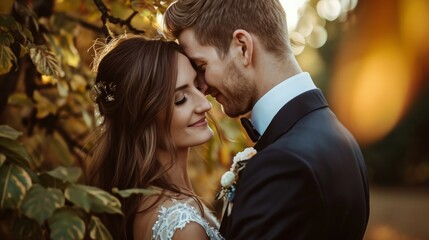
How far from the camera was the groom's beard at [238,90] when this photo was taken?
3.05 meters

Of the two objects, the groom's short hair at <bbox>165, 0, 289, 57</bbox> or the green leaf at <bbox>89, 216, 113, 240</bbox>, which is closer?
the green leaf at <bbox>89, 216, 113, 240</bbox>

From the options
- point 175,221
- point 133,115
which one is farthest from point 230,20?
point 175,221

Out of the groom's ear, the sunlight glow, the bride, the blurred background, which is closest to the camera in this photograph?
the groom's ear

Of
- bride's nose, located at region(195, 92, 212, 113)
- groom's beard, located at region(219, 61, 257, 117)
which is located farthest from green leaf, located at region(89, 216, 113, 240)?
bride's nose, located at region(195, 92, 212, 113)

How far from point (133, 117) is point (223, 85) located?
1.82ft

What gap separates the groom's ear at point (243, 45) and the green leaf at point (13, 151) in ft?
4.66

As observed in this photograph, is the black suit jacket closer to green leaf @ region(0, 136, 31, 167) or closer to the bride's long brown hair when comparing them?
the bride's long brown hair

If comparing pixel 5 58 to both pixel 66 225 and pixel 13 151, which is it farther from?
pixel 66 225

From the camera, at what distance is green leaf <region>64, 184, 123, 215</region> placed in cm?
173

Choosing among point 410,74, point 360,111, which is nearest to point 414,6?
point 410,74

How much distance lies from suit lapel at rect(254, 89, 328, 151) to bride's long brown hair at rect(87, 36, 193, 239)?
69 cm

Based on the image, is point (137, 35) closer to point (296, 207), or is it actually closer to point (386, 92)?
point (296, 207)

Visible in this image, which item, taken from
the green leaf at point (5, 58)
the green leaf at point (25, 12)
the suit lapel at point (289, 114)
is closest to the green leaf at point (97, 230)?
the green leaf at point (5, 58)

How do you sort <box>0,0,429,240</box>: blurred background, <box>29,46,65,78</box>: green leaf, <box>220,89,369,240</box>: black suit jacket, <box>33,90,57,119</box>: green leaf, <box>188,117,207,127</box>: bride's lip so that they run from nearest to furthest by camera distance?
<box>220,89,369,240</box>: black suit jacket → <box>29,46,65,78</box>: green leaf → <box>188,117,207,127</box>: bride's lip → <box>33,90,57,119</box>: green leaf → <box>0,0,429,240</box>: blurred background
